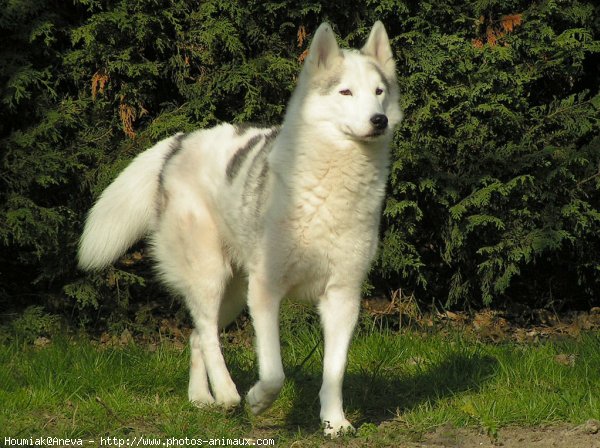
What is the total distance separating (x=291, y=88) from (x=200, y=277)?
2.29 meters

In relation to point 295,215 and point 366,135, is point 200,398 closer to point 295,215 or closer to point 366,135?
point 295,215

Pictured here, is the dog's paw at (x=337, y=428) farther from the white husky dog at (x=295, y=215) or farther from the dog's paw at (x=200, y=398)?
the dog's paw at (x=200, y=398)

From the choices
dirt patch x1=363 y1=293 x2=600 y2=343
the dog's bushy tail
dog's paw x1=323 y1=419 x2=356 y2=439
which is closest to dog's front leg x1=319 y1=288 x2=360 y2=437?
dog's paw x1=323 y1=419 x2=356 y2=439

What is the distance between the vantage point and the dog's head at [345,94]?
178 inches

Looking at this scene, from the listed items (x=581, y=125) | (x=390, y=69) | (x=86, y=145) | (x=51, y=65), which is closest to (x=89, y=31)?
(x=51, y=65)

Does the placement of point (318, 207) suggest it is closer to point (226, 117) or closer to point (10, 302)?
point (226, 117)

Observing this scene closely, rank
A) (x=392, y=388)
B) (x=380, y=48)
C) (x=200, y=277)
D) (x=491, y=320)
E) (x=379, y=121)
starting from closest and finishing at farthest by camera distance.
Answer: (x=379, y=121) < (x=380, y=48) < (x=200, y=277) < (x=392, y=388) < (x=491, y=320)

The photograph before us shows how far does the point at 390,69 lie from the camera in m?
4.99

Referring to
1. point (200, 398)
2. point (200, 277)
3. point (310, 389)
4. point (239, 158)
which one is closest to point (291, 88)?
point (239, 158)

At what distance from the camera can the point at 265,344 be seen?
4504mm

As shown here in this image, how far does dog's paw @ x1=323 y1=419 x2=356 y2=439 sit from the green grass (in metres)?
0.05

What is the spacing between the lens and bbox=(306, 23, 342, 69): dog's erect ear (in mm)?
4711

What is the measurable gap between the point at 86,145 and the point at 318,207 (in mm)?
2862

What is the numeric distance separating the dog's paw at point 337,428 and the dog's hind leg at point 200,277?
74 cm
